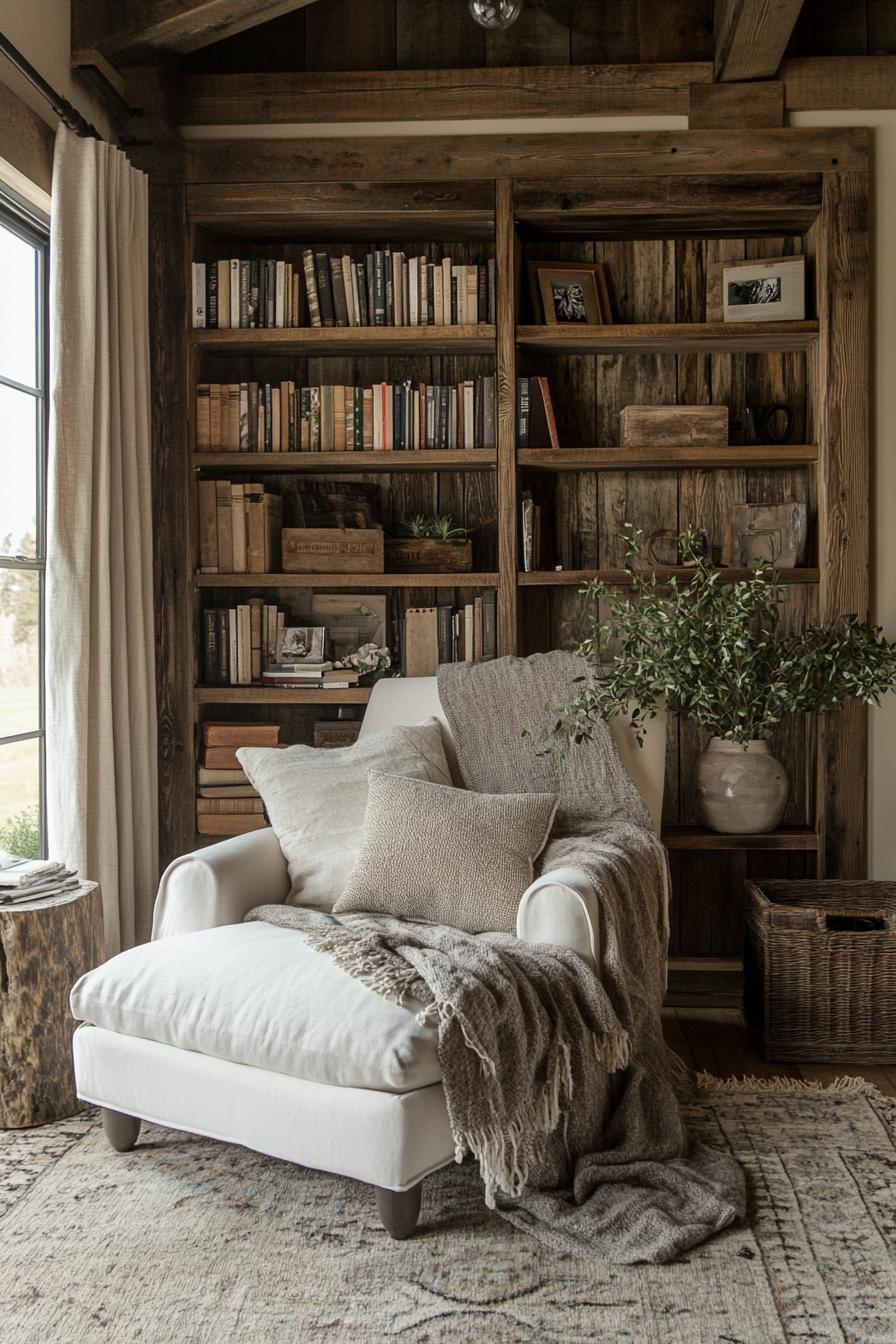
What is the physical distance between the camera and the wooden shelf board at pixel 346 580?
356cm

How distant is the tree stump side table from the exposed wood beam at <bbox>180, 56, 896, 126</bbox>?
7.99 ft

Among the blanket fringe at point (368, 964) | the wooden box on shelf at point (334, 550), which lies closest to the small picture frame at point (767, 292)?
the wooden box on shelf at point (334, 550)

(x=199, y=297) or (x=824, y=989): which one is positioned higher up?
(x=199, y=297)

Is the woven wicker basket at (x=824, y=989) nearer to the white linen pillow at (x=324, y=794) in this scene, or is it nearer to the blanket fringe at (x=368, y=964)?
the white linen pillow at (x=324, y=794)

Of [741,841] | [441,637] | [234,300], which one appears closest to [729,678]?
[741,841]

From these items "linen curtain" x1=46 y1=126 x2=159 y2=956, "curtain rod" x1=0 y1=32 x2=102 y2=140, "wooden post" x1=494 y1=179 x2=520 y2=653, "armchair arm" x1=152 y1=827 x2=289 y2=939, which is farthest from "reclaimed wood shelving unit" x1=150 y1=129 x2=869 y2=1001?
"armchair arm" x1=152 y1=827 x2=289 y2=939

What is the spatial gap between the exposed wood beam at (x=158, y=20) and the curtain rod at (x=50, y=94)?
22 cm

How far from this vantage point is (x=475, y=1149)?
2.00 metres

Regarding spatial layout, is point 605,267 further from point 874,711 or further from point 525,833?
point 525,833

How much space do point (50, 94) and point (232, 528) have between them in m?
1.26

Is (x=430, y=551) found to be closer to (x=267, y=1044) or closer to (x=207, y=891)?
(x=207, y=891)

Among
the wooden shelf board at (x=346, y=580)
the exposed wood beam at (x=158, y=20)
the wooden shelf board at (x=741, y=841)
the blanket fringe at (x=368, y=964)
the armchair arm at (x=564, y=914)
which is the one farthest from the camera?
the wooden shelf board at (x=346, y=580)

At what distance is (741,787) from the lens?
3.26 meters

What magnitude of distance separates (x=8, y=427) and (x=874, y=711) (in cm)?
260
